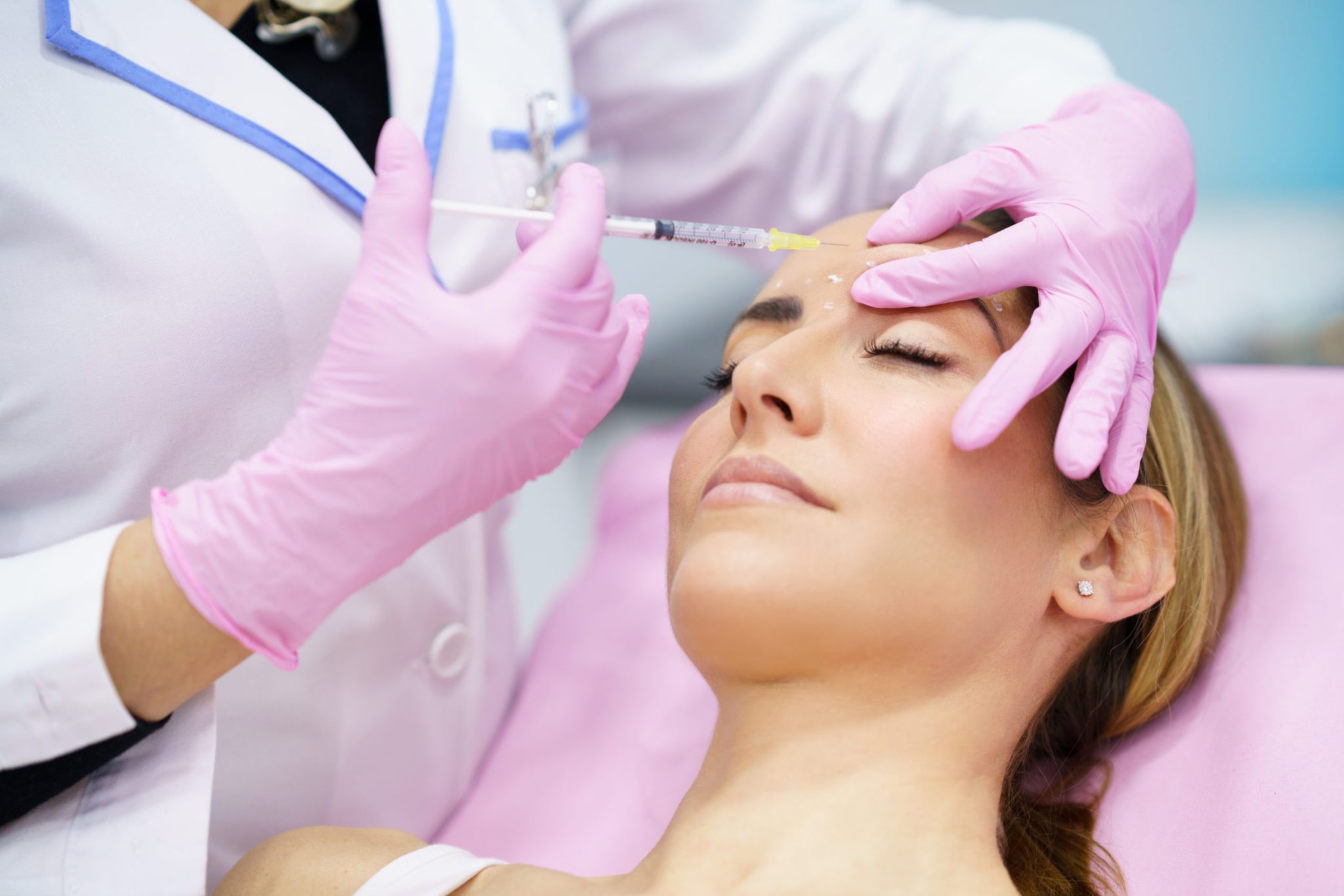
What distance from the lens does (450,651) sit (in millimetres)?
1317

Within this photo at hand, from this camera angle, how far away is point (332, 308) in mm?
1114

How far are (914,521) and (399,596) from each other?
0.63 metres

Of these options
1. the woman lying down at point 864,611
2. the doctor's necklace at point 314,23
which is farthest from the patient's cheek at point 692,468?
the doctor's necklace at point 314,23

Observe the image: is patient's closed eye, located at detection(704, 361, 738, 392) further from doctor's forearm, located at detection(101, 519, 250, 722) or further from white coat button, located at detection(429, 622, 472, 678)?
doctor's forearm, located at detection(101, 519, 250, 722)

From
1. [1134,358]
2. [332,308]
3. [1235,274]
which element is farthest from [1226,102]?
[332,308]

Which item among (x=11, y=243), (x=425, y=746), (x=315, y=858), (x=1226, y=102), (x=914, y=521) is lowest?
(x=425, y=746)

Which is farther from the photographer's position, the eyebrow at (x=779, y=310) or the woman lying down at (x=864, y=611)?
the eyebrow at (x=779, y=310)

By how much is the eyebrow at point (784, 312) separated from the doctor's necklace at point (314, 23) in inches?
22.8

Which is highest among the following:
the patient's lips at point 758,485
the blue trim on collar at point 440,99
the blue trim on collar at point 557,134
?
the blue trim on collar at point 440,99

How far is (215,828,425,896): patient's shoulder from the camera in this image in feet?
3.24

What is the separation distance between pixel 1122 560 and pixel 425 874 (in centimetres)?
75

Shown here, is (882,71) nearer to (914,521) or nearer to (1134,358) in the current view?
(1134,358)

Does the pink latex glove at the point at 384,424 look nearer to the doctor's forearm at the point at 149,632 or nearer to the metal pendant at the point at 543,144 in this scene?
the doctor's forearm at the point at 149,632

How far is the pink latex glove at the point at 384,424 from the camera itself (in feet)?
2.66
